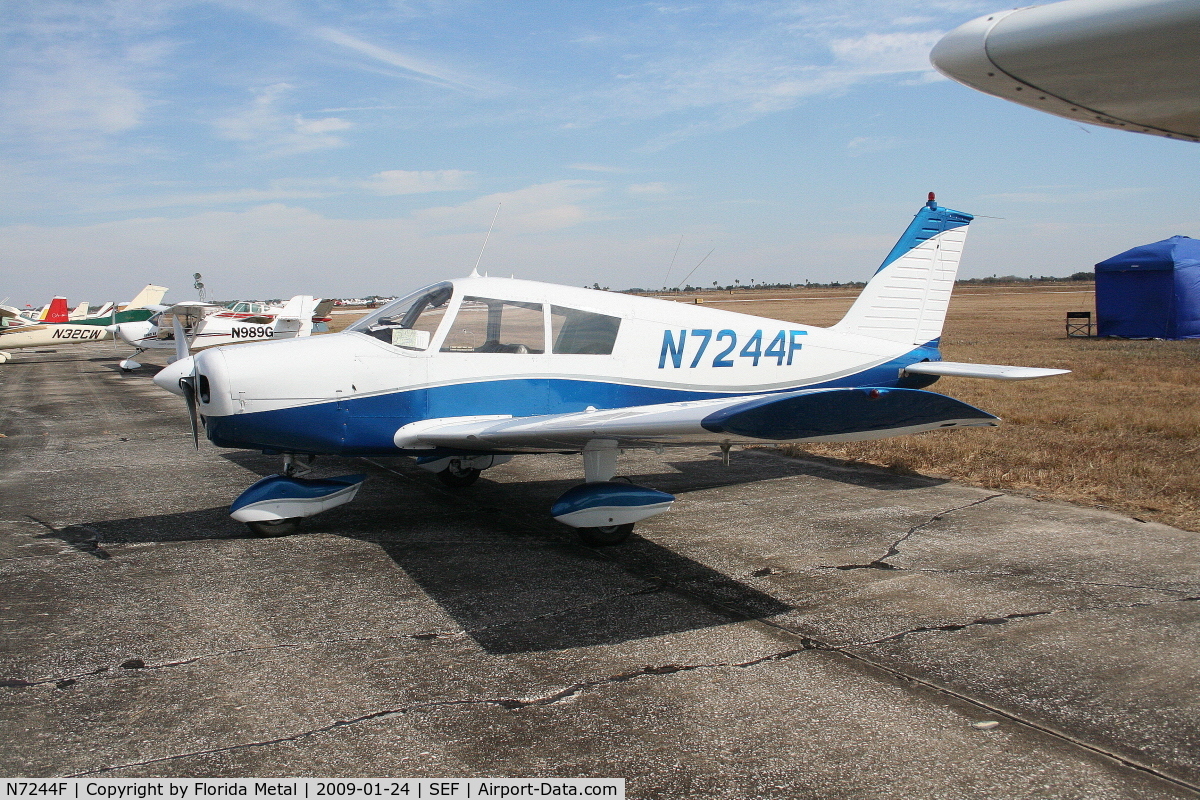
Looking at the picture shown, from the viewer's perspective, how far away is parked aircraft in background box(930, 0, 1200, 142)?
2.92 meters

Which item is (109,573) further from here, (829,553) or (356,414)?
(829,553)

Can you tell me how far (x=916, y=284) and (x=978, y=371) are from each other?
1.40 metres

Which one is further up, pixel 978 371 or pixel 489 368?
pixel 489 368

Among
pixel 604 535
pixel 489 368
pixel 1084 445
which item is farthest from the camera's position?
pixel 1084 445

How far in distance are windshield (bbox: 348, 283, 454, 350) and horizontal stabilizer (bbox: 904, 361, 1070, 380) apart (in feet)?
15.0

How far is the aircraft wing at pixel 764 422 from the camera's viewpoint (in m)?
3.97

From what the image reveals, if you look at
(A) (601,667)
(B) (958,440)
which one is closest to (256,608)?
(A) (601,667)

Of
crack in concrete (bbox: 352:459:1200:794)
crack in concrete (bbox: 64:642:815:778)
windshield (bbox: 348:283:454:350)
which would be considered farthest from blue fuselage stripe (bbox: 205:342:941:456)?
crack in concrete (bbox: 64:642:815:778)

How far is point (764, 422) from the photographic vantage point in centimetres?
412

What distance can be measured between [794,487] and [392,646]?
4774 mm

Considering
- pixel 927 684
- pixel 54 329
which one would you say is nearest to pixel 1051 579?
pixel 927 684

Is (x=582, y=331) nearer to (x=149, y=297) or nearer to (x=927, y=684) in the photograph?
(x=927, y=684)

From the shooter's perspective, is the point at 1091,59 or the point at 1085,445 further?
the point at 1085,445

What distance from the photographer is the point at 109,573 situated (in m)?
5.27
